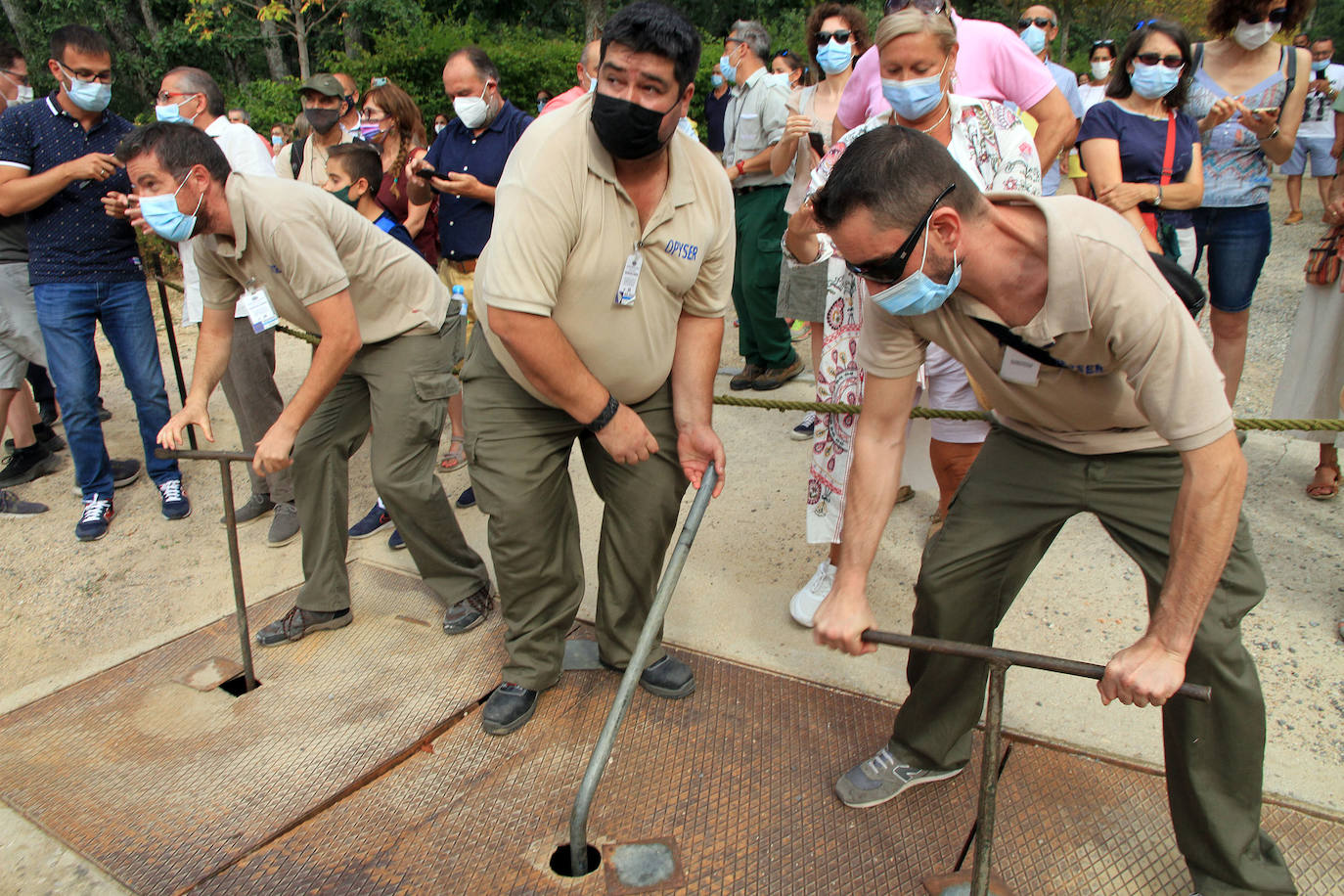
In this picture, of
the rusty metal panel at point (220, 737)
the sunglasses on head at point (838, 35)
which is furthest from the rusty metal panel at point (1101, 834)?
the sunglasses on head at point (838, 35)

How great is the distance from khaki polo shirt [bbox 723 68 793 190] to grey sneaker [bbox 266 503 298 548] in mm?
2833

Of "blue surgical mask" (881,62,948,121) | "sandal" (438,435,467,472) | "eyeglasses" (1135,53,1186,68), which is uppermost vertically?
"eyeglasses" (1135,53,1186,68)

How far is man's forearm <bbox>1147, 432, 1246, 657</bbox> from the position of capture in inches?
64.7

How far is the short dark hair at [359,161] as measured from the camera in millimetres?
3938

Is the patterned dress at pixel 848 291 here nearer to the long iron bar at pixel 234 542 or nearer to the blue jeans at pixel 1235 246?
the blue jeans at pixel 1235 246

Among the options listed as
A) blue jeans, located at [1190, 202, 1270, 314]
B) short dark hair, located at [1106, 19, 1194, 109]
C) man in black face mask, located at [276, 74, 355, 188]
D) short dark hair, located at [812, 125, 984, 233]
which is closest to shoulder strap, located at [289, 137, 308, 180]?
man in black face mask, located at [276, 74, 355, 188]

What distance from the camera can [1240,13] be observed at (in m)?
3.60

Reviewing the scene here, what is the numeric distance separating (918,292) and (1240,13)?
2.90 m

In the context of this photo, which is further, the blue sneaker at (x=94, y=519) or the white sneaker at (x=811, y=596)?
the blue sneaker at (x=94, y=519)

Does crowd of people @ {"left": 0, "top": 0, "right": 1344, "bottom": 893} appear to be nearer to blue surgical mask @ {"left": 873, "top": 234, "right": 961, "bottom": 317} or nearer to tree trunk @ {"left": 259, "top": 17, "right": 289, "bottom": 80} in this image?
blue surgical mask @ {"left": 873, "top": 234, "right": 961, "bottom": 317}

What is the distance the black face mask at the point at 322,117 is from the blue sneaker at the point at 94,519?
7.03 ft

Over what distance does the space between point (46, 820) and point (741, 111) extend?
14.2 ft

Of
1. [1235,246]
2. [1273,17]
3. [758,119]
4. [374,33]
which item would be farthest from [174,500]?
[374,33]

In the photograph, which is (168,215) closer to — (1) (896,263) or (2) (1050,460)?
(1) (896,263)
